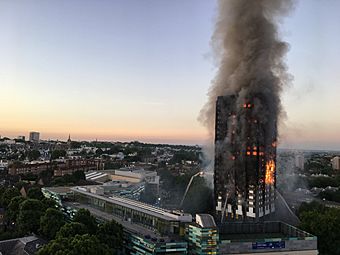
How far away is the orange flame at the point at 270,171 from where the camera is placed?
33.9 metres

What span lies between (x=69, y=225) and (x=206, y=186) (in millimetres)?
19203

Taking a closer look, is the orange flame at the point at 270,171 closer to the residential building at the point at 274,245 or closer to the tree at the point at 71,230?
the residential building at the point at 274,245

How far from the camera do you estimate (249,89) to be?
111ft

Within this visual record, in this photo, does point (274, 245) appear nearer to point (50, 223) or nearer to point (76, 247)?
point (76, 247)

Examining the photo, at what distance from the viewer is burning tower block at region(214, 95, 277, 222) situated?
3316 cm

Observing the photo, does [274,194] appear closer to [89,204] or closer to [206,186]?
[206,186]

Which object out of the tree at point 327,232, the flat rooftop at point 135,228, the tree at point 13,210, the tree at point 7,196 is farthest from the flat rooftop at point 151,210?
the tree at point 327,232

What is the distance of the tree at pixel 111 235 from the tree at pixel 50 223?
425cm

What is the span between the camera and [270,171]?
34.4m

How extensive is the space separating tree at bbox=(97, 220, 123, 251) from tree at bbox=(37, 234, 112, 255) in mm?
2563

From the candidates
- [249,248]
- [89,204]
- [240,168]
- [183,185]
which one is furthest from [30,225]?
[183,185]

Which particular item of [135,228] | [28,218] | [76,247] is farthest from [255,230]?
[28,218]

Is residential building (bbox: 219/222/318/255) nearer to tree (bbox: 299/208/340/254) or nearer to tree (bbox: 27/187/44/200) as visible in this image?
tree (bbox: 299/208/340/254)

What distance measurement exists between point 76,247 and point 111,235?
165 inches
